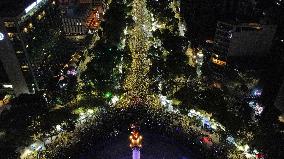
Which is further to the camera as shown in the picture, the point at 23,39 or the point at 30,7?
the point at 30,7

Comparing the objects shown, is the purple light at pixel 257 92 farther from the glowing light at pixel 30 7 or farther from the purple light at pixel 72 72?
the glowing light at pixel 30 7

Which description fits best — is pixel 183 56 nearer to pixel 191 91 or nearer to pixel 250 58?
pixel 191 91

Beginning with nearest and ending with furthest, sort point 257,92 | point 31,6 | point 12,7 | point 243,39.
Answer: point 12,7 < point 31,6 < point 257,92 < point 243,39

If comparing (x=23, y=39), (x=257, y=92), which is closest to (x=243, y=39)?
(x=257, y=92)

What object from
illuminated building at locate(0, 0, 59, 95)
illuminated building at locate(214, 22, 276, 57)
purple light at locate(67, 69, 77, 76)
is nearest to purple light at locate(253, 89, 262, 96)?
illuminated building at locate(214, 22, 276, 57)

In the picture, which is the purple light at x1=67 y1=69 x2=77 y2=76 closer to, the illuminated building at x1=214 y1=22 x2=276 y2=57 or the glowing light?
the glowing light

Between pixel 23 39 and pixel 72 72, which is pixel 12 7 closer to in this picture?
pixel 23 39
